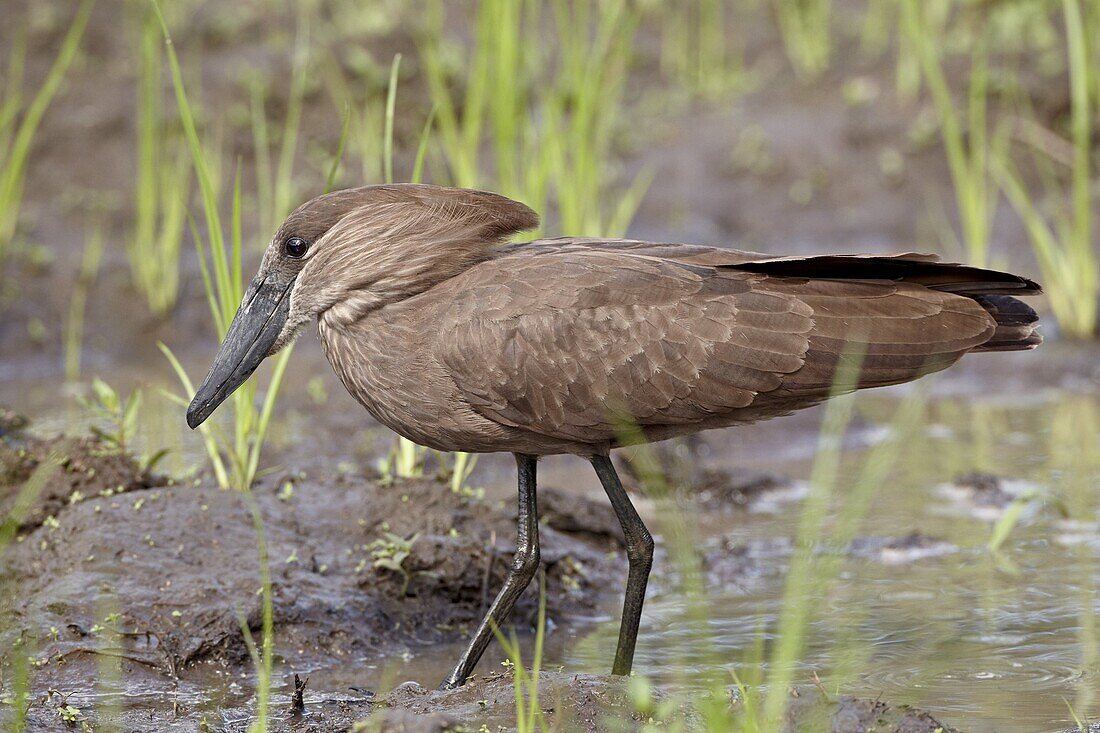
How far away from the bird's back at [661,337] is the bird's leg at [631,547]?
0.10 meters

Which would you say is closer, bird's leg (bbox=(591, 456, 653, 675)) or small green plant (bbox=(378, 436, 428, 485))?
bird's leg (bbox=(591, 456, 653, 675))

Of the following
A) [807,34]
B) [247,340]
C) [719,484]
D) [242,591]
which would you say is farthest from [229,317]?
[807,34]

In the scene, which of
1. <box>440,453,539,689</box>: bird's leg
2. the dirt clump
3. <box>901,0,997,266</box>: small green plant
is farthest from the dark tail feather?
<box>901,0,997,266</box>: small green plant

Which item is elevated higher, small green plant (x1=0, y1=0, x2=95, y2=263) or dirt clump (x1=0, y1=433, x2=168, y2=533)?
small green plant (x1=0, y1=0, x2=95, y2=263)

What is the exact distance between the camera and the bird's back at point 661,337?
3.98m

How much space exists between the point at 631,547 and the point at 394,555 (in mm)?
916

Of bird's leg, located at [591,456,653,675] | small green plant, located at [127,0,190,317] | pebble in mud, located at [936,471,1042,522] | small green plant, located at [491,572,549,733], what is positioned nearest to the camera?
small green plant, located at [491,572,549,733]

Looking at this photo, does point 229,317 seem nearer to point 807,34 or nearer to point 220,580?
point 220,580

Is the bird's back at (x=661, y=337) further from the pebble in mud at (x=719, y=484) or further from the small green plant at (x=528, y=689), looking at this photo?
the pebble in mud at (x=719, y=484)

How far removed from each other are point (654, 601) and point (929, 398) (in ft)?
11.7

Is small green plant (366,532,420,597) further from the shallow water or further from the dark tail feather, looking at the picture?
the dark tail feather

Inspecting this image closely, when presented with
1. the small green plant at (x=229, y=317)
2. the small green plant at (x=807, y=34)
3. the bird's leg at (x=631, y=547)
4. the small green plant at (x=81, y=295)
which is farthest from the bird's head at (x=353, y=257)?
the small green plant at (x=807, y=34)

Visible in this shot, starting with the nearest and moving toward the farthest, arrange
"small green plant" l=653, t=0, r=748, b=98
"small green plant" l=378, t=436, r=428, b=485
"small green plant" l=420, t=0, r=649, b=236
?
"small green plant" l=378, t=436, r=428, b=485, "small green plant" l=420, t=0, r=649, b=236, "small green plant" l=653, t=0, r=748, b=98

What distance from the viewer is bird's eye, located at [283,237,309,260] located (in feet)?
14.2
